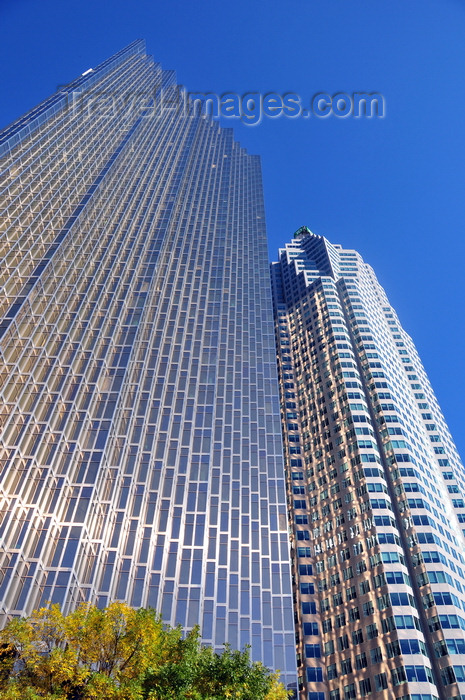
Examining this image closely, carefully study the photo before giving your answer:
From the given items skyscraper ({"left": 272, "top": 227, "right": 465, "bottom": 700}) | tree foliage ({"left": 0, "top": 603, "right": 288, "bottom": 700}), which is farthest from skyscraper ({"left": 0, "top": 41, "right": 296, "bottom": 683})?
tree foliage ({"left": 0, "top": 603, "right": 288, "bottom": 700})

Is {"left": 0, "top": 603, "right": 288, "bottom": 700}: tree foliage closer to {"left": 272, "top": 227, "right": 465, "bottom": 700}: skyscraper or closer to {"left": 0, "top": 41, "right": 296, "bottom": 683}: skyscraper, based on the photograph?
{"left": 0, "top": 41, "right": 296, "bottom": 683}: skyscraper

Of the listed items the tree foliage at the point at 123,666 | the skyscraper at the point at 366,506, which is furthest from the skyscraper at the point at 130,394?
the tree foliage at the point at 123,666

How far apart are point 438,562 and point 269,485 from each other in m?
26.2

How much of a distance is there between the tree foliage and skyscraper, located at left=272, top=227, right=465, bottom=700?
152 ft

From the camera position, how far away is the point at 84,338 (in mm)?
74812

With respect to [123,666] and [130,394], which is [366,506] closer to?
[130,394]

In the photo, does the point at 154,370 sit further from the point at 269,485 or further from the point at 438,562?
the point at 438,562

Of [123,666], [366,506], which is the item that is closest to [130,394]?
[366,506]

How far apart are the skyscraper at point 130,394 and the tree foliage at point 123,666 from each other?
20.3 metres

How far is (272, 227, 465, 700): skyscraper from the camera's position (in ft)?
220

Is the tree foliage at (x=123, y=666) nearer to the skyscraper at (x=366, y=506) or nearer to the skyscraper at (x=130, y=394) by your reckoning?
the skyscraper at (x=130, y=394)

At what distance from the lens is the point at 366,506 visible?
3211 inches

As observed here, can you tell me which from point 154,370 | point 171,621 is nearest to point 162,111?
point 154,370

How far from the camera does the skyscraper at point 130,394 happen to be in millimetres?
56531
